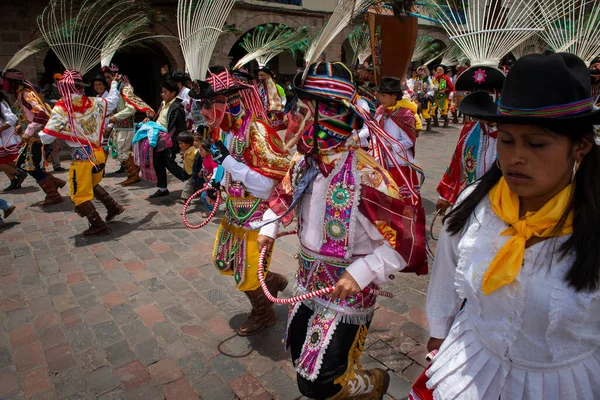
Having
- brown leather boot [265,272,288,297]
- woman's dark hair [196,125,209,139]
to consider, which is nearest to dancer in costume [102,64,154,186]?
woman's dark hair [196,125,209,139]

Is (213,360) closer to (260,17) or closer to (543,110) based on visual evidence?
(543,110)

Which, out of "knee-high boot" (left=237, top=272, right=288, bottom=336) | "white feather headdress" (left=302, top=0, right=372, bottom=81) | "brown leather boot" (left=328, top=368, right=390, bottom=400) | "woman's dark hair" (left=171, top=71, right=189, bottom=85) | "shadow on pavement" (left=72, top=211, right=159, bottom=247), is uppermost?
"white feather headdress" (left=302, top=0, right=372, bottom=81)

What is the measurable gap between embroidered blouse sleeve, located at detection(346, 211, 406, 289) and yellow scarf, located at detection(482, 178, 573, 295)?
61 cm

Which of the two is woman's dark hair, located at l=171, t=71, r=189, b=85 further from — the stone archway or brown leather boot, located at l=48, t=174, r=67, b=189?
the stone archway

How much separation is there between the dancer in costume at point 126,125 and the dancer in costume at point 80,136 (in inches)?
83.1

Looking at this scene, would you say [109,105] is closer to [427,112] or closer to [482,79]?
[482,79]

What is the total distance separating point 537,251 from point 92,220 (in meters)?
5.71

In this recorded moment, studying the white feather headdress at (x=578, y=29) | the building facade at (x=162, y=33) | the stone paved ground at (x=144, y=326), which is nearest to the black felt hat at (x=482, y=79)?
the white feather headdress at (x=578, y=29)

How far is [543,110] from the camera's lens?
125cm

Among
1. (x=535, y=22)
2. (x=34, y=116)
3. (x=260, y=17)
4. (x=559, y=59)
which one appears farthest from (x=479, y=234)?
(x=260, y=17)

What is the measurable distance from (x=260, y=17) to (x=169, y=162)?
12.4 m

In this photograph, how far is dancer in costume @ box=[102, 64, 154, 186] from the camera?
7910 millimetres

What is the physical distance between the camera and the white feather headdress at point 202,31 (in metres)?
4.43

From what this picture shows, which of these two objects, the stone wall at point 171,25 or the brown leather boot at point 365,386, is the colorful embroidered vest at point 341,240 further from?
the stone wall at point 171,25
